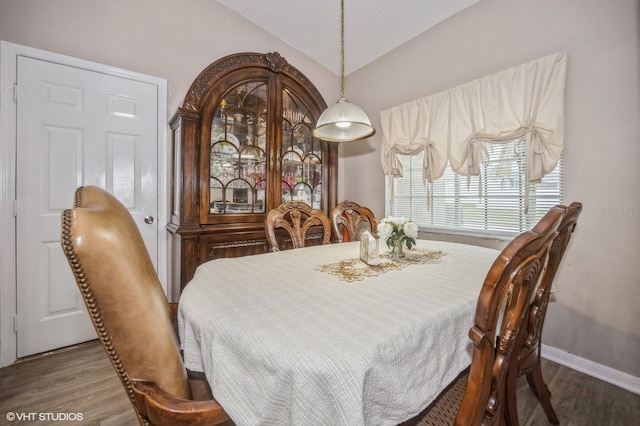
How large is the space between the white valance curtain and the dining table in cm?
140

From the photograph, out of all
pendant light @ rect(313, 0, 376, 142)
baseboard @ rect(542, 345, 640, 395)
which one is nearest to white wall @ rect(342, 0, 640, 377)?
baseboard @ rect(542, 345, 640, 395)

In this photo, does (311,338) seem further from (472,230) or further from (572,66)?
(572,66)

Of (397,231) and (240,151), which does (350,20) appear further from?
(397,231)

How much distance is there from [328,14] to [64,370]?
3526mm

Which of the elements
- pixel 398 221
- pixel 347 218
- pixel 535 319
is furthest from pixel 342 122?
pixel 535 319

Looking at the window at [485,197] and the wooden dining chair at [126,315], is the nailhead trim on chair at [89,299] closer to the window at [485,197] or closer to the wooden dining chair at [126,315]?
the wooden dining chair at [126,315]

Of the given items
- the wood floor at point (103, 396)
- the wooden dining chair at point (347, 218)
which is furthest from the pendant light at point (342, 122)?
the wood floor at point (103, 396)

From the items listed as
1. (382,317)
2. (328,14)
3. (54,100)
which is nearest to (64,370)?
(54,100)

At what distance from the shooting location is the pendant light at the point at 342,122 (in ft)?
5.28

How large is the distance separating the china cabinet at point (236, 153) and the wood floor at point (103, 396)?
2.45 ft

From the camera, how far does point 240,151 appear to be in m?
2.33

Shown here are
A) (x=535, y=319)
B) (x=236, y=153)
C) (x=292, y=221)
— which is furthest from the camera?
(x=236, y=153)

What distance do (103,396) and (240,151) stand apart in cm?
188

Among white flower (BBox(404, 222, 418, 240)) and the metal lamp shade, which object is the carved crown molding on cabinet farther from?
white flower (BBox(404, 222, 418, 240))
